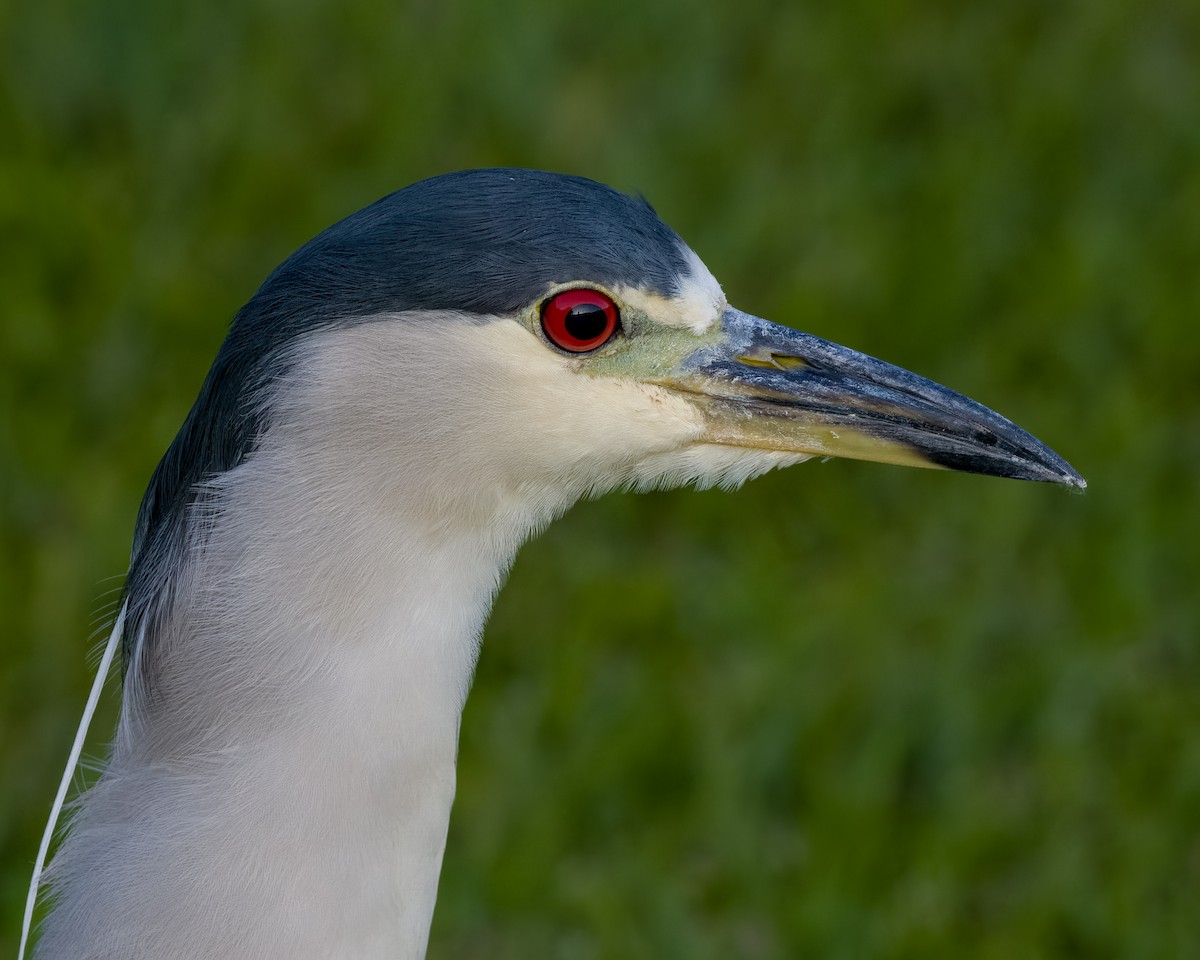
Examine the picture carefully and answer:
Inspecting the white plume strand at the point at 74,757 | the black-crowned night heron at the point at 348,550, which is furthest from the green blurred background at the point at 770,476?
the black-crowned night heron at the point at 348,550

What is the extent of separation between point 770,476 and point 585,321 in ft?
8.25

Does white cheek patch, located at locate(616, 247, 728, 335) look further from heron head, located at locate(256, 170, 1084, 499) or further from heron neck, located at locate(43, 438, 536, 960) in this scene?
heron neck, located at locate(43, 438, 536, 960)

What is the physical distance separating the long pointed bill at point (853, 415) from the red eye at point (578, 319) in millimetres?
203

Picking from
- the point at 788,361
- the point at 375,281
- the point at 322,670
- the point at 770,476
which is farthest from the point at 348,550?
the point at 770,476

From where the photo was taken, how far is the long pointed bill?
2.28 m

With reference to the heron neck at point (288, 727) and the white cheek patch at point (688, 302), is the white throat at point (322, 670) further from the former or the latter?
the white cheek patch at point (688, 302)

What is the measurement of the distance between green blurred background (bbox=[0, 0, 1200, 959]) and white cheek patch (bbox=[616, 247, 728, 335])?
1.62 metres

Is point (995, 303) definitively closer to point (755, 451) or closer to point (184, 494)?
point (755, 451)

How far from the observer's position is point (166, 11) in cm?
512

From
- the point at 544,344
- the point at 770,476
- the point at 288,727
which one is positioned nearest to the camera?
the point at 288,727

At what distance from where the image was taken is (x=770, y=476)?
457 cm

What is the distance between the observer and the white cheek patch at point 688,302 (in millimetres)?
2166

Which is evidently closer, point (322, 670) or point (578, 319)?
point (322, 670)

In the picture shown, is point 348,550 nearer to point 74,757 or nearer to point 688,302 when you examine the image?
point 74,757
